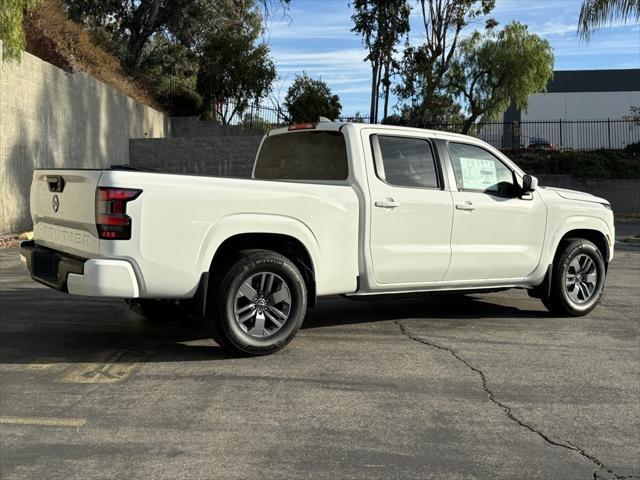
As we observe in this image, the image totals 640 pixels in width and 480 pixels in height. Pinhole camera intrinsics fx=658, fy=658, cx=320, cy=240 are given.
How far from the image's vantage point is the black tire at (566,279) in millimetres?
7469

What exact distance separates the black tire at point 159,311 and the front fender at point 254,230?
1.33 m

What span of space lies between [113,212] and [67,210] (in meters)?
0.71

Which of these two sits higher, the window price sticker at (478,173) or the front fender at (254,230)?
the window price sticker at (478,173)

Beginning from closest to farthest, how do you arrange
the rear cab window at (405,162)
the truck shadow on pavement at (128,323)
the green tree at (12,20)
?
the truck shadow on pavement at (128,323)
the rear cab window at (405,162)
the green tree at (12,20)

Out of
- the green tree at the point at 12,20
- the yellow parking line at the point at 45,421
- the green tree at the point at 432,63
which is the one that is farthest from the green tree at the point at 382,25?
the yellow parking line at the point at 45,421

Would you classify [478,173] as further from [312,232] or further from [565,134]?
[565,134]

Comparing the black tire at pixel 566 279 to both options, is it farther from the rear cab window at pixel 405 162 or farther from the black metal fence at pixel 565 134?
the black metal fence at pixel 565 134

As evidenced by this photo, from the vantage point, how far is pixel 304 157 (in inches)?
269

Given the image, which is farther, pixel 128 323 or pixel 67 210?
pixel 128 323

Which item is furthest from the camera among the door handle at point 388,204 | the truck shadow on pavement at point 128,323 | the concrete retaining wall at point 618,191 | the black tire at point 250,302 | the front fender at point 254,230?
the concrete retaining wall at point 618,191

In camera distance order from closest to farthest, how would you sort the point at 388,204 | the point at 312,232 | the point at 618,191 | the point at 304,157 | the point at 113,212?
the point at 113,212, the point at 312,232, the point at 388,204, the point at 304,157, the point at 618,191

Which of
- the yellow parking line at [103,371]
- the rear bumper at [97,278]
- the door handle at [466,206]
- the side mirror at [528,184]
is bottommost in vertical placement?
the yellow parking line at [103,371]

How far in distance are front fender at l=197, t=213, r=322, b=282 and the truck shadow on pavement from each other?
102 centimetres

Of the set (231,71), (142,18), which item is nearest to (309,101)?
(231,71)
